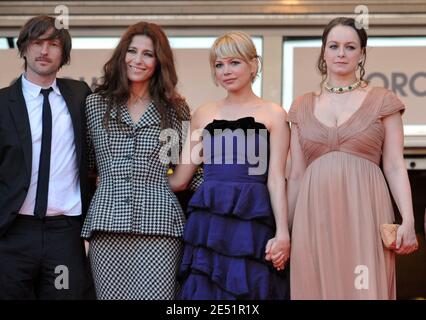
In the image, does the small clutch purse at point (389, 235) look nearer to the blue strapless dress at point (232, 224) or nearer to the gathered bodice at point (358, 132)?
the gathered bodice at point (358, 132)

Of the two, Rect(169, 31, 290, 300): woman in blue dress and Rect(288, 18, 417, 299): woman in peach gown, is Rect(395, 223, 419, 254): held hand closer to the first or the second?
Rect(288, 18, 417, 299): woman in peach gown

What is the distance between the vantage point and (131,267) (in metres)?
4.78

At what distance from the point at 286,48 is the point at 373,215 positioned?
101 inches

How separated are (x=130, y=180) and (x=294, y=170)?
80cm

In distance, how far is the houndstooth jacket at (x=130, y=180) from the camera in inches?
187

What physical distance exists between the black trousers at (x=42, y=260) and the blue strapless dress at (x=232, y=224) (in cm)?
53

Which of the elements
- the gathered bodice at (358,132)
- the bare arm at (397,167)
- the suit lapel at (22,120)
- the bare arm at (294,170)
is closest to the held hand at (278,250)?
the bare arm at (294,170)

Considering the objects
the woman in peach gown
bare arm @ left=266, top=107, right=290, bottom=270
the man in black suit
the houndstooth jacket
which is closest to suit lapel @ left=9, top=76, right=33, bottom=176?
the man in black suit

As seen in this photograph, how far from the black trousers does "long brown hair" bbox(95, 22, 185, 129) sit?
0.67 metres

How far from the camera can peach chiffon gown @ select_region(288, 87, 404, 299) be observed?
460cm

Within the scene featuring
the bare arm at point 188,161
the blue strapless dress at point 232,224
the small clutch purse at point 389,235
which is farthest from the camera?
the bare arm at point 188,161

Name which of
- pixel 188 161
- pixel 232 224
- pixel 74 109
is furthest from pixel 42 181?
pixel 232 224
